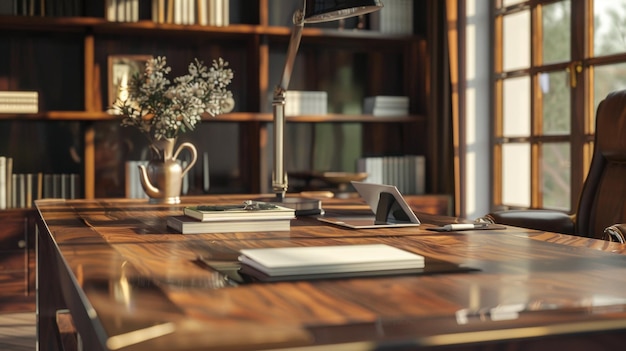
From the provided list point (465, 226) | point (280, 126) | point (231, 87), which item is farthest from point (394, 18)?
point (465, 226)

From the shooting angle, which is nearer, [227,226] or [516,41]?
[227,226]

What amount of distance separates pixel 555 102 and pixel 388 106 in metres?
1.09

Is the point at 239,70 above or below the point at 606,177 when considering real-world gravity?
above

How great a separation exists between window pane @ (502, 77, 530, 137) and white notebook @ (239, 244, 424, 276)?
3289 millimetres

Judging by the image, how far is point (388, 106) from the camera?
4992mm

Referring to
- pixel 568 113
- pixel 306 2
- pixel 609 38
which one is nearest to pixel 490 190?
pixel 568 113

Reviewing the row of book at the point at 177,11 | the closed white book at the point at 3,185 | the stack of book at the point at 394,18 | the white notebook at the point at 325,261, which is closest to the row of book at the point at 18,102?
the closed white book at the point at 3,185

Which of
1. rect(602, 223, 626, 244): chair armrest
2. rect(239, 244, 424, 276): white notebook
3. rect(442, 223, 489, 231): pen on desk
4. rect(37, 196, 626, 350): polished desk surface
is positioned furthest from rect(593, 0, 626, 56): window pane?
rect(239, 244, 424, 276): white notebook

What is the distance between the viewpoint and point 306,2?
2492 mm

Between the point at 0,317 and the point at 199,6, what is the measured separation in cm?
196

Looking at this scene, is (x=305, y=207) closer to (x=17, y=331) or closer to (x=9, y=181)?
(x=17, y=331)

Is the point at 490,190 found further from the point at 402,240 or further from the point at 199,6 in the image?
the point at 402,240

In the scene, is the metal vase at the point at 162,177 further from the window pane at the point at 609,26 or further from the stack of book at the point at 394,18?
the stack of book at the point at 394,18

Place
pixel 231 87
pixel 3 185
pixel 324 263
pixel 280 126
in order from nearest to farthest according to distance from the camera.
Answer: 1. pixel 324 263
2. pixel 280 126
3. pixel 3 185
4. pixel 231 87
